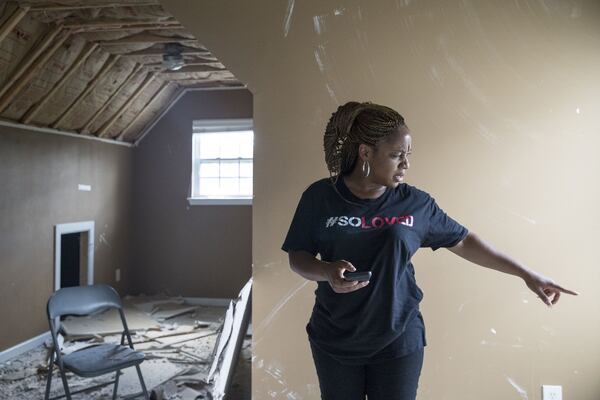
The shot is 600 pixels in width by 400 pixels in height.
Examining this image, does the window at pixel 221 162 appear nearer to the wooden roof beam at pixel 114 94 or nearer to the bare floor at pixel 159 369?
the wooden roof beam at pixel 114 94

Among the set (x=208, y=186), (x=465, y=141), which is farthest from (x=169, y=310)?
(x=465, y=141)

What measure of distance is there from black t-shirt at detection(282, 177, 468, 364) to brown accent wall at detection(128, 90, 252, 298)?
14.2 ft

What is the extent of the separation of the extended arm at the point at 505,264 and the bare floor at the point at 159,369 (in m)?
1.68

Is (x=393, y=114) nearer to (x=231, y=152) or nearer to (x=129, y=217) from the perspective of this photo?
(x=231, y=152)

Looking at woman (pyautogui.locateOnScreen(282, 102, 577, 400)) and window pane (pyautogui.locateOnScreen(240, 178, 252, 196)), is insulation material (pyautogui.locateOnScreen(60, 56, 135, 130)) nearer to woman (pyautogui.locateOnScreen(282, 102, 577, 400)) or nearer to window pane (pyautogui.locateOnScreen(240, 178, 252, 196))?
window pane (pyautogui.locateOnScreen(240, 178, 252, 196))

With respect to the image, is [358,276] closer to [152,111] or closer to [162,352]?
[162,352]

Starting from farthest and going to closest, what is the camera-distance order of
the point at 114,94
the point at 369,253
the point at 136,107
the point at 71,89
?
the point at 136,107 < the point at 114,94 < the point at 71,89 < the point at 369,253

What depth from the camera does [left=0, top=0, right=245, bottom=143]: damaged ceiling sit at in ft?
11.3

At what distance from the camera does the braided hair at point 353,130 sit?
141 cm

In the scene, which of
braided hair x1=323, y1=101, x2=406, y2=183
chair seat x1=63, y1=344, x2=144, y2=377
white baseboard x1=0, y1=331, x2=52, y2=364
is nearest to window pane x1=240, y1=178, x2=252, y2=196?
white baseboard x1=0, y1=331, x2=52, y2=364

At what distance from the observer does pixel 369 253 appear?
1357 mm

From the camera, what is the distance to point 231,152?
5852 mm

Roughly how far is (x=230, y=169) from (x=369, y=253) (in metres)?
4.64

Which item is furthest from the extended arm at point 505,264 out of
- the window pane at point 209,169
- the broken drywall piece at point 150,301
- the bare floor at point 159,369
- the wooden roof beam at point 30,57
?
the window pane at point 209,169
